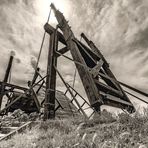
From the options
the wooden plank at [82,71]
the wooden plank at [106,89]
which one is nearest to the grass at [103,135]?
the wooden plank at [82,71]

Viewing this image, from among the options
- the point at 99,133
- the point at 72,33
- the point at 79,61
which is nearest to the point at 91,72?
the point at 79,61

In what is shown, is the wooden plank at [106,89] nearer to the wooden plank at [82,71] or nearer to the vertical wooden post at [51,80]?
the wooden plank at [82,71]

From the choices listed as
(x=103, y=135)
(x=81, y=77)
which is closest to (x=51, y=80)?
(x=81, y=77)

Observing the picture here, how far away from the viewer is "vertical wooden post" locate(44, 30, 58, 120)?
5258 millimetres

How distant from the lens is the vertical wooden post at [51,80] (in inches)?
207

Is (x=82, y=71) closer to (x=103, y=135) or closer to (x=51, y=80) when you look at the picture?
(x=51, y=80)

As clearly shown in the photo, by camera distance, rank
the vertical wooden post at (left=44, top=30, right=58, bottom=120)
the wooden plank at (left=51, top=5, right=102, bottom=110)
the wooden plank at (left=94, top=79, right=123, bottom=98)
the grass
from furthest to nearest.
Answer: the vertical wooden post at (left=44, top=30, right=58, bottom=120), the wooden plank at (left=94, top=79, right=123, bottom=98), the wooden plank at (left=51, top=5, right=102, bottom=110), the grass

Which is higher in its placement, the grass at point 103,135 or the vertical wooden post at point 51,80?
the vertical wooden post at point 51,80

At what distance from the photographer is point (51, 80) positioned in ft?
18.7

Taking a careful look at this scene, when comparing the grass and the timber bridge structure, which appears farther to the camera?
the timber bridge structure

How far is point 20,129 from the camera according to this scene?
4.46 m

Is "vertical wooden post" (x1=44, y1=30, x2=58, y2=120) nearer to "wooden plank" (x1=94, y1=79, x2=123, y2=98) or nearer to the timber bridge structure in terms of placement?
the timber bridge structure

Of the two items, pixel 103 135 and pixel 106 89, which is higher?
pixel 106 89

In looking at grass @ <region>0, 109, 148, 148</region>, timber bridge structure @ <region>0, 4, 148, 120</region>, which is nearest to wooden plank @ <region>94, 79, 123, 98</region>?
timber bridge structure @ <region>0, 4, 148, 120</region>
